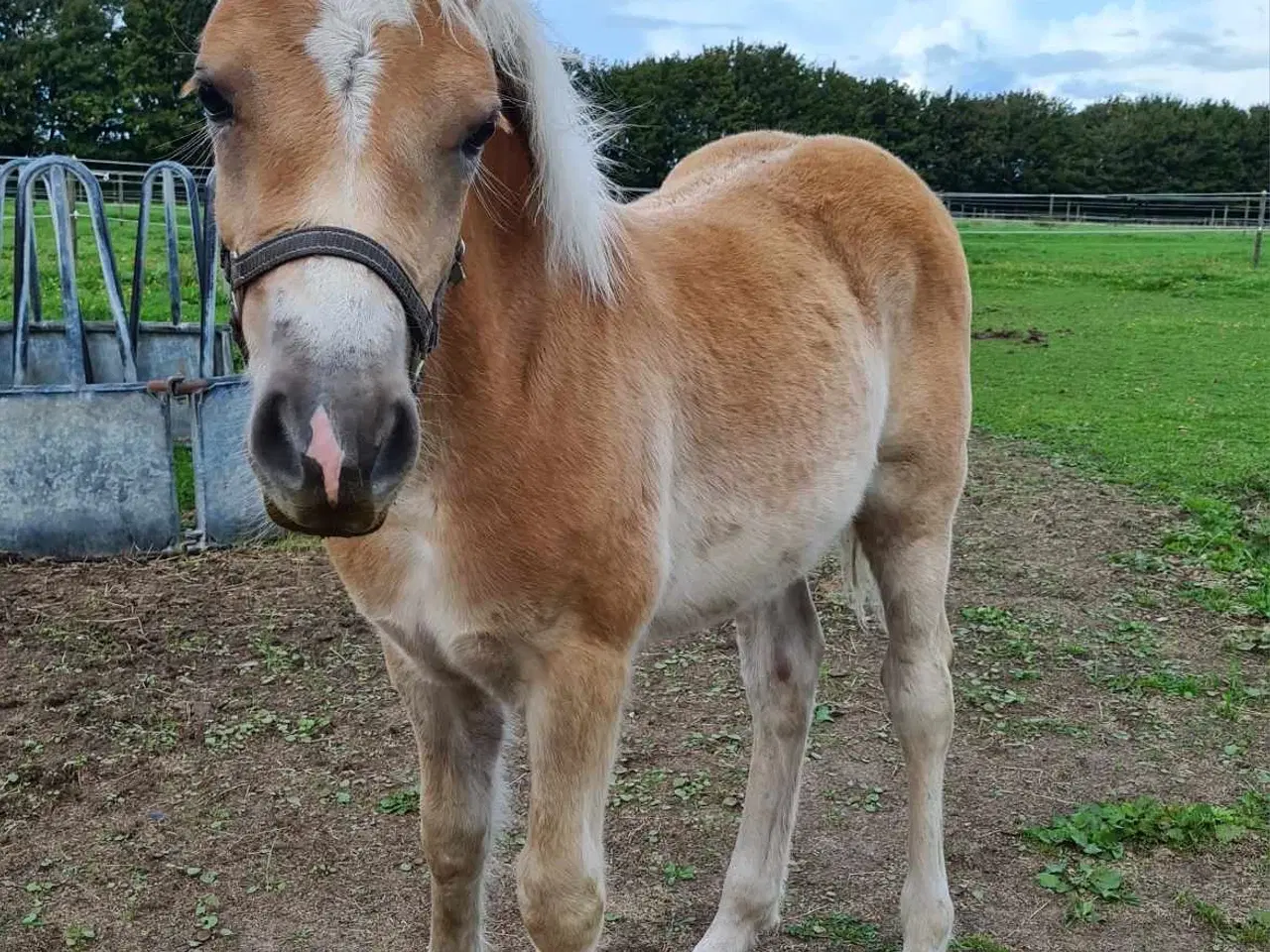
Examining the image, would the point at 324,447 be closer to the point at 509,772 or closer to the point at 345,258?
the point at 345,258

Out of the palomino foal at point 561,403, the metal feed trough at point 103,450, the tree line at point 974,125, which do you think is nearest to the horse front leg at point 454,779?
the palomino foal at point 561,403

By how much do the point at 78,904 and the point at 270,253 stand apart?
2.24 m

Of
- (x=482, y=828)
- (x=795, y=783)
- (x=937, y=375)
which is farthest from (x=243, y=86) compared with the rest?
(x=795, y=783)

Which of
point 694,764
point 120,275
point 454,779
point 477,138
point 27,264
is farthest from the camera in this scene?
point 120,275

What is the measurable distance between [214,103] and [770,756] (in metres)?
2.21

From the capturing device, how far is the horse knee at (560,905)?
2.02 m

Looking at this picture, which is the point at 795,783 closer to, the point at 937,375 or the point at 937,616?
the point at 937,616

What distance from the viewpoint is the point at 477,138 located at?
162 cm

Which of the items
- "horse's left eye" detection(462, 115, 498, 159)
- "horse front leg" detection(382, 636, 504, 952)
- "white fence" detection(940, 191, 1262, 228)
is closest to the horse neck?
"horse's left eye" detection(462, 115, 498, 159)

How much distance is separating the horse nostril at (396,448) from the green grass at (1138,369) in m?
6.00

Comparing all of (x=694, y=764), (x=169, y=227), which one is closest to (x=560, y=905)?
(x=694, y=764)

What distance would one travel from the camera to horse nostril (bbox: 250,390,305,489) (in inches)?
53.9

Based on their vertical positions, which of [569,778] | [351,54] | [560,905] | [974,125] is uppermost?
[974,125]

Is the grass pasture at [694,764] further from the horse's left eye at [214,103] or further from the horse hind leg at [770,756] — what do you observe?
the horse's left eye at [214,103]
